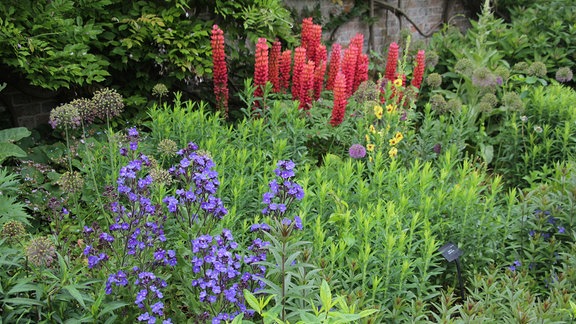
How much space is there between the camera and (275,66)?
206 inches

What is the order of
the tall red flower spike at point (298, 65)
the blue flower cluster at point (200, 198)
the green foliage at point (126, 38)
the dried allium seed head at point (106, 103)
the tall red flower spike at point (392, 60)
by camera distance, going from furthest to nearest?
the tall red flower spike at point (392, 60) → the tall red flower spike at point (298, 65) → the green foliage at point (126, 38) → the dried allium seed head at point (106, 103) → the blue flower cluster at point (200, 198)

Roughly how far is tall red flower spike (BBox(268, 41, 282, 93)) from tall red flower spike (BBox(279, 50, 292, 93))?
49 millimetres

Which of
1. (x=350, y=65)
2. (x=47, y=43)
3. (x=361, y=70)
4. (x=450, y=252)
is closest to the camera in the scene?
(x=450, y=252)

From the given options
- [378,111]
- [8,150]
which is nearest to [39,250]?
[8,150]

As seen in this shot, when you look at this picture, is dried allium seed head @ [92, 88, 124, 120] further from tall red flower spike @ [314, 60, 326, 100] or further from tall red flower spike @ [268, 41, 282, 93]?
tall red flower spike @ [314, 60, 326, 100]

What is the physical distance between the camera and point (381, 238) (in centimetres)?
308

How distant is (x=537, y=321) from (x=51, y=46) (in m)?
3.89

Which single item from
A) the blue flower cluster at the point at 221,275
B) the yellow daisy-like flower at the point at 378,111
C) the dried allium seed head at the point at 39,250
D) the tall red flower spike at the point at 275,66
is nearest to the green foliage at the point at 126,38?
the tall red flower spike at the point at 275,66

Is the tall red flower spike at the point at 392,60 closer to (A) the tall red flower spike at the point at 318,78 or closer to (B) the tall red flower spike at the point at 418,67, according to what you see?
(B) the tall red flower spike at the point at 418,67

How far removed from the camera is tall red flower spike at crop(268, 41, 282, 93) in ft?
17.1

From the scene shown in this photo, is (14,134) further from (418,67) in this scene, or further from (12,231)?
(418,67)

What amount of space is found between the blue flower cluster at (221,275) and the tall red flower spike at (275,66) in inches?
117

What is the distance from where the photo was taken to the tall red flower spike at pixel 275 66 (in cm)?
521

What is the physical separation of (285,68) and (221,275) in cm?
323
